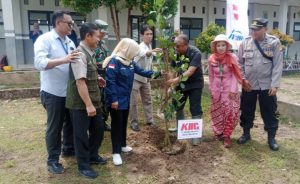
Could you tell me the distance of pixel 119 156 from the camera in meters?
3.96

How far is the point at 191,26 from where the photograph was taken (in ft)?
51.6

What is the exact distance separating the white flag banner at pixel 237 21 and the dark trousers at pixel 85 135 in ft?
15.7

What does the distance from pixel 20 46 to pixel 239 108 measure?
10.1 metres

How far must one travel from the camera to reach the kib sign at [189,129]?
3.92m

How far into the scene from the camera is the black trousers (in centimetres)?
438

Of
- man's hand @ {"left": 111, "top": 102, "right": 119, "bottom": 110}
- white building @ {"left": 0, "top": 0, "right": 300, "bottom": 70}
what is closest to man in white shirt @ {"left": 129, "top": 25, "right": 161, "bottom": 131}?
man's hand @ {"left": 111, "top": 102, "right": 119, "bottom": 110}

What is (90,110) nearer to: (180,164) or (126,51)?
(126,51)

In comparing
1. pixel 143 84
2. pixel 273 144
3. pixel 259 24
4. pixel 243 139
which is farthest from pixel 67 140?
pixel 259 24

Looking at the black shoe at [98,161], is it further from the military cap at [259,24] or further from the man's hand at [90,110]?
the military cap at [259,24]

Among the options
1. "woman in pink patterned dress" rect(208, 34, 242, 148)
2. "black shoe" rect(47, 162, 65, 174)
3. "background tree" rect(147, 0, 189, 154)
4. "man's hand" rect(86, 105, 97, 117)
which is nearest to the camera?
"man's hand" rect(86, 105, 97, 117)

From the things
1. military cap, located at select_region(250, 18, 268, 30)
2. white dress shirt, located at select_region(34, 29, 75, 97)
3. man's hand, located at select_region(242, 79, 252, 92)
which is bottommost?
man's hand, located at select_region(242, 79, 252, 92)

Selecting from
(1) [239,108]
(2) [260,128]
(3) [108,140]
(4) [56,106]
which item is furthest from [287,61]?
(4) [56,106]

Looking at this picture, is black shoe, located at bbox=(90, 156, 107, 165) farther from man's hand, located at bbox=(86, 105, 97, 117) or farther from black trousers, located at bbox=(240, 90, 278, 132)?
black trousers, located at bbox=(240, 90, 278, 132)

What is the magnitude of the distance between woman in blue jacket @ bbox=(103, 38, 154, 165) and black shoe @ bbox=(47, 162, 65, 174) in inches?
25.4
